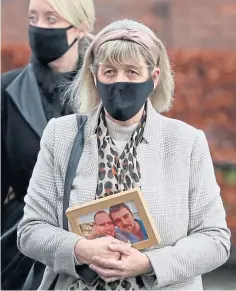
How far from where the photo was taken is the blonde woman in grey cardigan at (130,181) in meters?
2.37

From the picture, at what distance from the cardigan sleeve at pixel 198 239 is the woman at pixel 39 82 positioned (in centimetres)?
101

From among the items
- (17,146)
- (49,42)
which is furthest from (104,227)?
(49,42)

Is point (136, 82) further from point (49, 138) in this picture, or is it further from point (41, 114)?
point (41, 114)

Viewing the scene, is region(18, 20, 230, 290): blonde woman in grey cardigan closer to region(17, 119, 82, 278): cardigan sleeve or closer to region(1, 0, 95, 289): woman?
region(17, 119, 82, 278): cardigan sleeve

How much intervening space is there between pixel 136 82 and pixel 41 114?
3.18 ft

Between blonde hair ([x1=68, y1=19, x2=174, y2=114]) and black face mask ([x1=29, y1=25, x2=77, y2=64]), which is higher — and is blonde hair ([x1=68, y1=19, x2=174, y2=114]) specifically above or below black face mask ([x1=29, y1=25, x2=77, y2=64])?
above

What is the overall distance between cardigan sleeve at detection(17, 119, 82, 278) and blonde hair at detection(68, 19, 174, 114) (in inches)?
8.0

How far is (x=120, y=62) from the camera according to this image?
7.79 ft

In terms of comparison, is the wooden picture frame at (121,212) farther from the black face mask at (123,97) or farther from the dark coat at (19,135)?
the dark coat at (19,135)

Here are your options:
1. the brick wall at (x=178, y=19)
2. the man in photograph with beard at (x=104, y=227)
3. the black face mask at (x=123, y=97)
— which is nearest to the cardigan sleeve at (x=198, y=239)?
the man in photograph with beard at (x=104, y=227)

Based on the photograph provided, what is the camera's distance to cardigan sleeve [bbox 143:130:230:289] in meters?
2.36

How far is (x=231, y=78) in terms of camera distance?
575 cm

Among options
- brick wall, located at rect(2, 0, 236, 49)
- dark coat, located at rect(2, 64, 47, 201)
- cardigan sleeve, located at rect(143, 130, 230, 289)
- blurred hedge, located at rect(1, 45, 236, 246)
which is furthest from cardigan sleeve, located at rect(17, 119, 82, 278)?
brick wall, located at rect(2, 0, 236, 49)

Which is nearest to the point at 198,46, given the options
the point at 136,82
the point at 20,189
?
the point at 20,189
